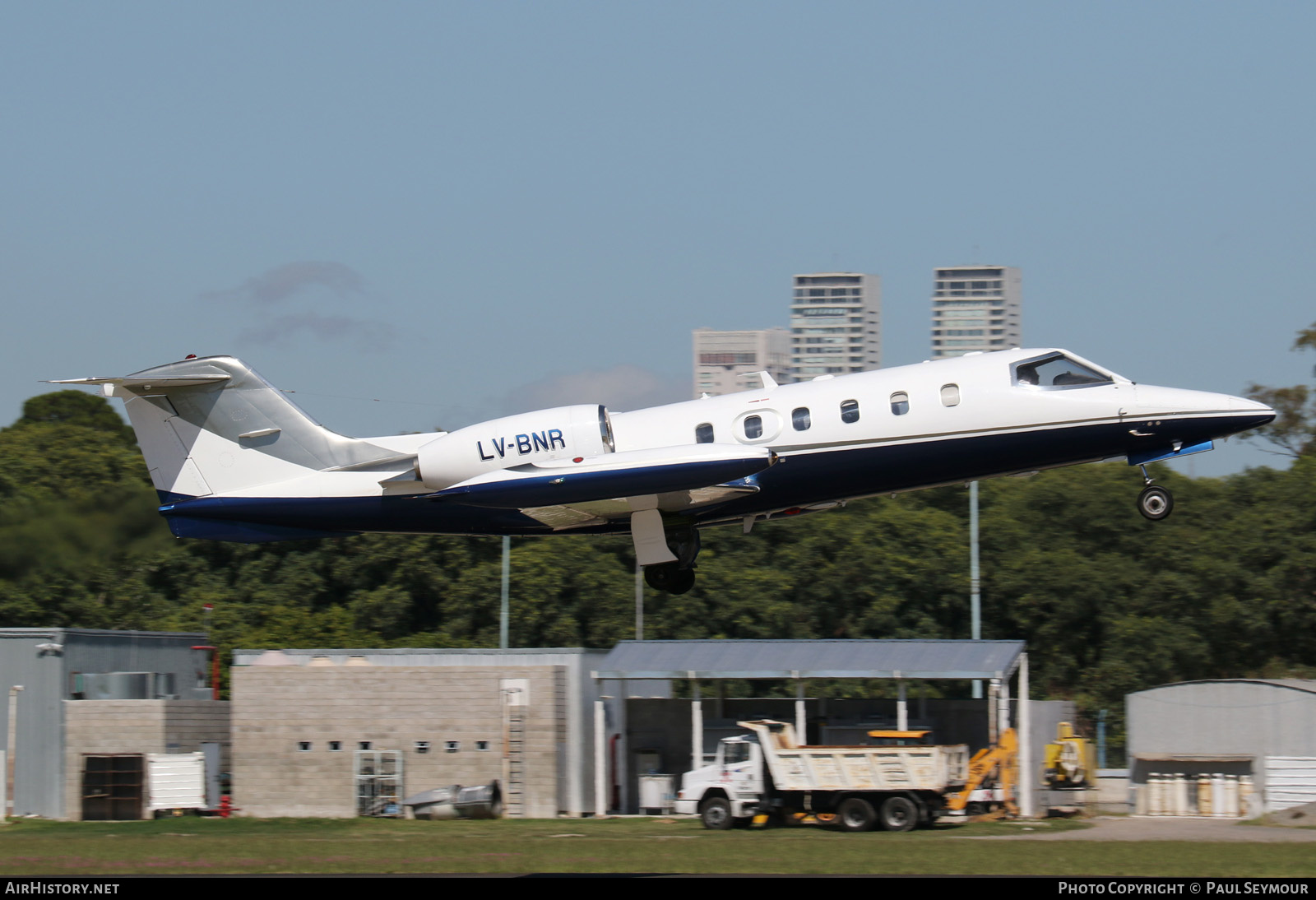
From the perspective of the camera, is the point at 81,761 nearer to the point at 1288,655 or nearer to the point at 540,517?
the point at 540,517

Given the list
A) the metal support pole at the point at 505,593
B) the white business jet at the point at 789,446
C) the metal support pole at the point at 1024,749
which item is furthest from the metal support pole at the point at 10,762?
the metal support pole at the point at 1024,749

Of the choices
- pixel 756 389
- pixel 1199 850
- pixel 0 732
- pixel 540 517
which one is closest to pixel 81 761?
pixel 0 732

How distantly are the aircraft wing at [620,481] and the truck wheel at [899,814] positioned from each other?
947 cm

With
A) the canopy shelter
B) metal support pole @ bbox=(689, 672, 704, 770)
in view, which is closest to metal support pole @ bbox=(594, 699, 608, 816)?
the canopy shelter

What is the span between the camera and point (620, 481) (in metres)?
21.4

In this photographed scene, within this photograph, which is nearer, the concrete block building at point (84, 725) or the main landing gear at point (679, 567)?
the main landing gear at point (679, 567)

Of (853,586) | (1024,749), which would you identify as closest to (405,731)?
(1024,749)

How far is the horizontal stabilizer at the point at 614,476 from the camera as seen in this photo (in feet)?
68.5

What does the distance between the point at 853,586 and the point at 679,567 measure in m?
34.3

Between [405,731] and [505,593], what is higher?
[505,593]

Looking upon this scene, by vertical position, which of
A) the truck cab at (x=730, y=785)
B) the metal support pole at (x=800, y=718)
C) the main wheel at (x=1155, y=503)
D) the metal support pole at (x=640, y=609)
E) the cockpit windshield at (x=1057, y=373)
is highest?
the cockpit windshield at (x=1057, y=373)

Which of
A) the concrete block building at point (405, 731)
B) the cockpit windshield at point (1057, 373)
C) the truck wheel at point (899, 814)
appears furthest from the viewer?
the concrete block building at point (405, 731)

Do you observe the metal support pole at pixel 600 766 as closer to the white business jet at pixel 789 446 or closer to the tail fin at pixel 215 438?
the white business jet at pixel 789 446

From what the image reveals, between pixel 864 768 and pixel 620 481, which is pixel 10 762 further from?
pixel 620 481
